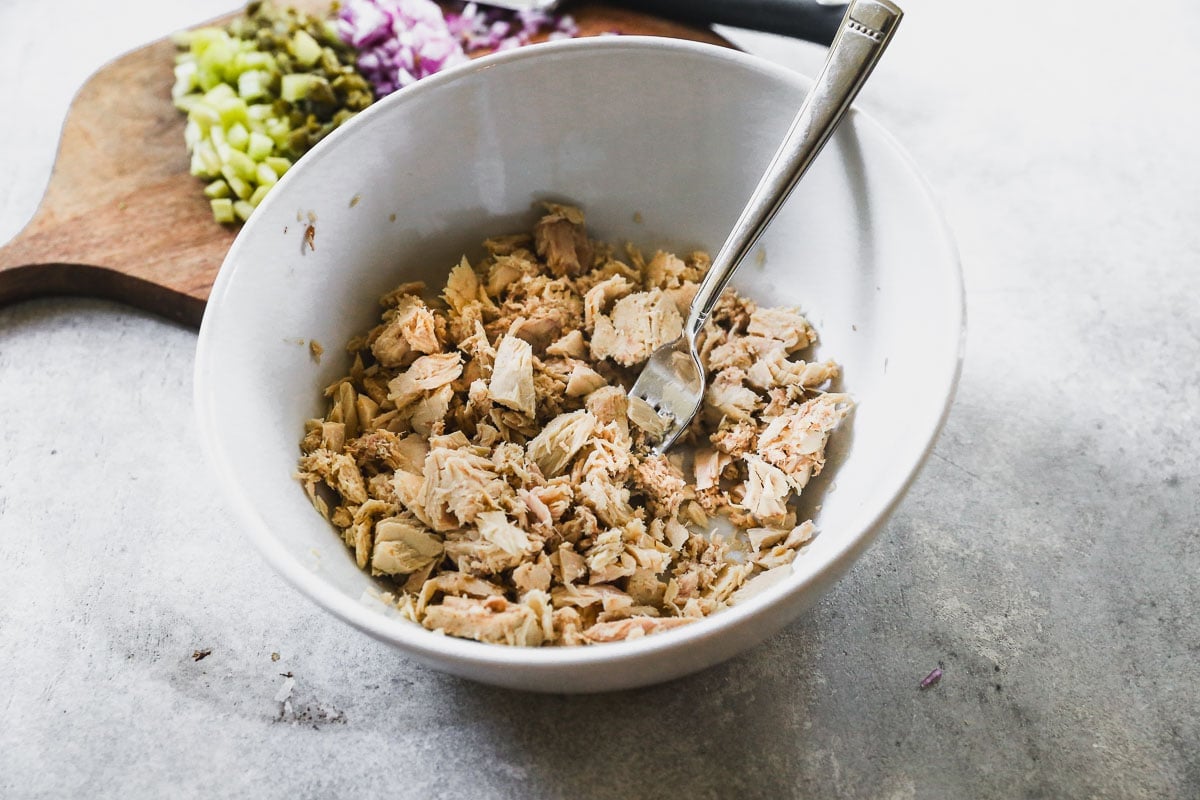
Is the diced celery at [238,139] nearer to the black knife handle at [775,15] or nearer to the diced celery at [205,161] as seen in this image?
the diced celery at [205,161]

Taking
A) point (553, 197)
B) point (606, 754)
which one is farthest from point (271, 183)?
point (606, 754)

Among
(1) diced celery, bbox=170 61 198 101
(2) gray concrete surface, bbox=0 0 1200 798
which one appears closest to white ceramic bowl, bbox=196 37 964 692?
(2) gray concrete surface, bbox=0 0 1200 798

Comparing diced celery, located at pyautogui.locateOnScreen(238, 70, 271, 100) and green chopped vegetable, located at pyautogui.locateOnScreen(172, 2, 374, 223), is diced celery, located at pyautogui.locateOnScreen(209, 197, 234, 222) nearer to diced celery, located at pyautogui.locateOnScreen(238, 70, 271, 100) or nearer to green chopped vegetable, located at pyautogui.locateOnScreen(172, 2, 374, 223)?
green chopped vegetable, located at pyautogui.locateOnScreen(172, 2, 374, 223)

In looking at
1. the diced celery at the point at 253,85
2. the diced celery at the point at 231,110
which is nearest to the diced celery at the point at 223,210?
the diced celery at the point at 231,110

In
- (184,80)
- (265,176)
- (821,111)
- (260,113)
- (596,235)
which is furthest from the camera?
(184,80)

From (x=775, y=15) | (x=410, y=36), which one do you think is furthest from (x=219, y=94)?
(x=775, y=15)

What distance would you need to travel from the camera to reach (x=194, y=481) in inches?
77.5

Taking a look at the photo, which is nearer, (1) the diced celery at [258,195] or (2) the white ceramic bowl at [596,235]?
(2) the white ceramic bowl at [596,235]

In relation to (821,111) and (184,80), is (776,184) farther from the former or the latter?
(184,80)

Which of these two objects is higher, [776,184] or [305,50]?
[776,184]

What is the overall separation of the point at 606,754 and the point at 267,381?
90 cm

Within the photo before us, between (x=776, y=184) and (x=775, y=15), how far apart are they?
0.85m

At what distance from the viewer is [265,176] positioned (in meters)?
2.29

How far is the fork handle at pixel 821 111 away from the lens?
1.60 m
